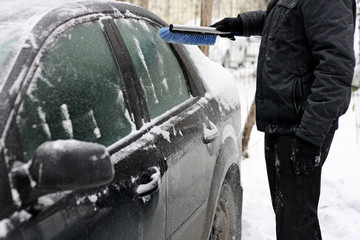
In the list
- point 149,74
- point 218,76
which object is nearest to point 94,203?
point 149,74

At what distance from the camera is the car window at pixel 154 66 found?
6.95 ft

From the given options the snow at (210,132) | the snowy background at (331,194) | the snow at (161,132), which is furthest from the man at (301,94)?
the snowy background at (331,194)

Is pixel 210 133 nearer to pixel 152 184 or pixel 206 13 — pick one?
pixel 152 184

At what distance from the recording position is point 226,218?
9.46 ft

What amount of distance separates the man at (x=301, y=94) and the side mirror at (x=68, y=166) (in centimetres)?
126

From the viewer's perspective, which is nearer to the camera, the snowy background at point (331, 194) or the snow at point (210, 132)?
the snow at point (210, 132)

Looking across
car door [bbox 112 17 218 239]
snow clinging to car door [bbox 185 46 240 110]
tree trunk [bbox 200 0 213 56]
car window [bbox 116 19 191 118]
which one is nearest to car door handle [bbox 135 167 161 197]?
car door [bbox 112 17 218 239]

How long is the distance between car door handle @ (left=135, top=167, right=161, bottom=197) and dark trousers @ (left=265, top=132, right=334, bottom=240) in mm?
869

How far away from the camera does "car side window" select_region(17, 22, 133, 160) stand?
1422mm

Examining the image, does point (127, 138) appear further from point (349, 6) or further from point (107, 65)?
point (349, 6)

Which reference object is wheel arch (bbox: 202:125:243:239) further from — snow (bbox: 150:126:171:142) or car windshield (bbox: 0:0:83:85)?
car windshield (bbox: 0:0:83:85)

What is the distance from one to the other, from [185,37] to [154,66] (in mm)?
504

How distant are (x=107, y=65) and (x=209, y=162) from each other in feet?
2.79

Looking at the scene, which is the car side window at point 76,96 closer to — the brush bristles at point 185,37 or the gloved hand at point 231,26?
the brush bristles at point 185,37
